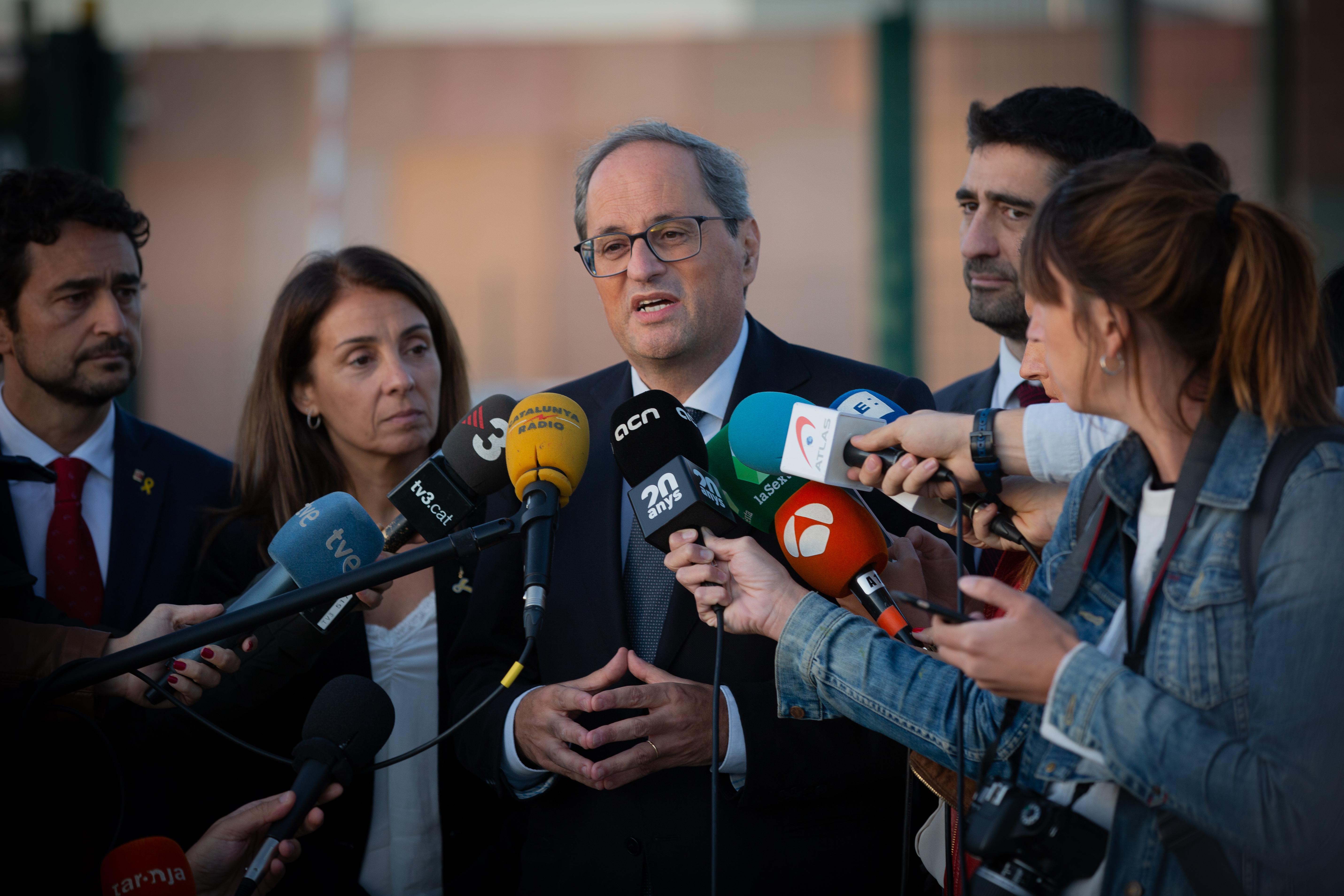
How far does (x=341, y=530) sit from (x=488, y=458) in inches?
11.1

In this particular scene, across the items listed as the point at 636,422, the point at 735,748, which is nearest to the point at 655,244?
the point at 636,422

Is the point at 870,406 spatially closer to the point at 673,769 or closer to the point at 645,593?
the point at 645,593

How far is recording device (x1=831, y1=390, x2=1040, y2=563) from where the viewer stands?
173 cm

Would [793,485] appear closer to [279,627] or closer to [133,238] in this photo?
[279,627]

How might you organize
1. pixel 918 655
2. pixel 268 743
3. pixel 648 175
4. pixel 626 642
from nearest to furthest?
pixel 918 655
pixel 626 642
pixel 648 175
pixel 268 743

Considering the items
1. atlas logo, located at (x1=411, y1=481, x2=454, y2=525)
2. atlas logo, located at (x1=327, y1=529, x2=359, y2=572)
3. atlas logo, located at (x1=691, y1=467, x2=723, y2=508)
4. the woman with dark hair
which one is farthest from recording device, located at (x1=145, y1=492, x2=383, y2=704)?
atlas logo, located at (x1=691, y1=467, x2=723, y2=508)

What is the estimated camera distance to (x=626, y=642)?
2090 mm

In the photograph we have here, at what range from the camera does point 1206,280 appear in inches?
53.1

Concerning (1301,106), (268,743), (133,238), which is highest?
(1301,106)

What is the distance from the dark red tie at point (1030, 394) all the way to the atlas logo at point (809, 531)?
106 cm

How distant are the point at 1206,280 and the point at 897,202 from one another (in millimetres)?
4322

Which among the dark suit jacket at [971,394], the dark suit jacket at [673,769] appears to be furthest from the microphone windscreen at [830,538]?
the dark suit jacket at [971,394]

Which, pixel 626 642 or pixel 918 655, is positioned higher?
pixel 918 655

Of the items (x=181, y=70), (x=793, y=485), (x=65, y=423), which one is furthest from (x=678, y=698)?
(x=181, y=70)
